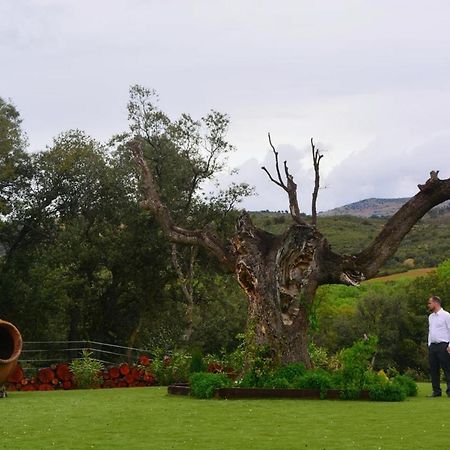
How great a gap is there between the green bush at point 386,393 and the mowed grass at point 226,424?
24 cm

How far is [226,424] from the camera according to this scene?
9500 millimetres

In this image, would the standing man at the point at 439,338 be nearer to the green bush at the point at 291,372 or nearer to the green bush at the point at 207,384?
the green bush at the point at 291,372

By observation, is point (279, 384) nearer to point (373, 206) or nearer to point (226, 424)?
point (226, 424)

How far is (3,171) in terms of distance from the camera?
2452cm

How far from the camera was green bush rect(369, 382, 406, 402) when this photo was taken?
13062 mm

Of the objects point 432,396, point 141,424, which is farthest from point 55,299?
point 141,424

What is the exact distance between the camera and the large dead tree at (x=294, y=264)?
15117 mm

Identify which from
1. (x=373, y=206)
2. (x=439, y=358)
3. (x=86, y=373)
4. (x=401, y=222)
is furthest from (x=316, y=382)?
(x=373, y=206)

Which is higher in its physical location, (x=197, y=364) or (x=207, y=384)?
(x=197, y=364)

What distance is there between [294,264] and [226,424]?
20.1 ft

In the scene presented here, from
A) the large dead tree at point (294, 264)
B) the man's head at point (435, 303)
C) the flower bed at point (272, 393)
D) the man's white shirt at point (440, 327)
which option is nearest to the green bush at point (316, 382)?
the flower bed at point (272, 393)

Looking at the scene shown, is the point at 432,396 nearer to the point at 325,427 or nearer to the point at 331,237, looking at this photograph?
the point at 325,427

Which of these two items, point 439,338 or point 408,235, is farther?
point 408,235

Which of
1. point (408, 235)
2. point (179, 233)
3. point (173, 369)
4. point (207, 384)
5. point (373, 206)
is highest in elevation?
point (373, 206)
